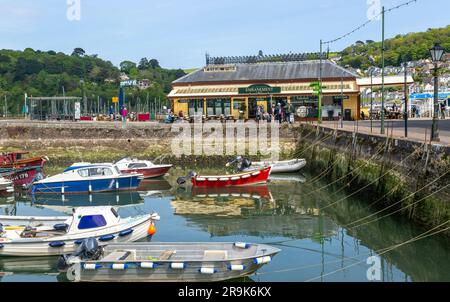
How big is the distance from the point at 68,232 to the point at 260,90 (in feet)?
122

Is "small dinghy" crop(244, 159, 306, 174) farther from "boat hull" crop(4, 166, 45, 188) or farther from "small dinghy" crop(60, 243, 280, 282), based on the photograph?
"small dinghy" crop(60, 243, 280, 282)

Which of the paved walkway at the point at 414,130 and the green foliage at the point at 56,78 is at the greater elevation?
the green foliage at the point at 56,78

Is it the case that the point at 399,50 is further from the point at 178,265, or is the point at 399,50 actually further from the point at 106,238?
the point at 178,265

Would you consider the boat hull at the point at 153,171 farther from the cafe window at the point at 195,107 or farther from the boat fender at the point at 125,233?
the boat fender at the point at 125,233

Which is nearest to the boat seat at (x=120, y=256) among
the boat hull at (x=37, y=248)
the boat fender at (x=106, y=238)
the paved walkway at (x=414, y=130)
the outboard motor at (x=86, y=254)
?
the outboard motor at (x=86, y=254)

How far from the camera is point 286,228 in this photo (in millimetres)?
21344

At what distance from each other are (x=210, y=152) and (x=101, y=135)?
425 inches

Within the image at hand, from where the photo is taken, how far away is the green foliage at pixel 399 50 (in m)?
140

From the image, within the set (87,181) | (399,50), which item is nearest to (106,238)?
(87,181)

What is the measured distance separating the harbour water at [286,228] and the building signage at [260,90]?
19.8 meters

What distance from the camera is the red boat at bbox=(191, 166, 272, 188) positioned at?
32000 mm

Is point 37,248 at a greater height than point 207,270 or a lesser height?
lesser

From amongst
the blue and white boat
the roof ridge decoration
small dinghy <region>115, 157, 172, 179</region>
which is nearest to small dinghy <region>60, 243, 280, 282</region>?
the blue and white boat

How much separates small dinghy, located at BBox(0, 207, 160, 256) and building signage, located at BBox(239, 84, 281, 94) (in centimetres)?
3505
